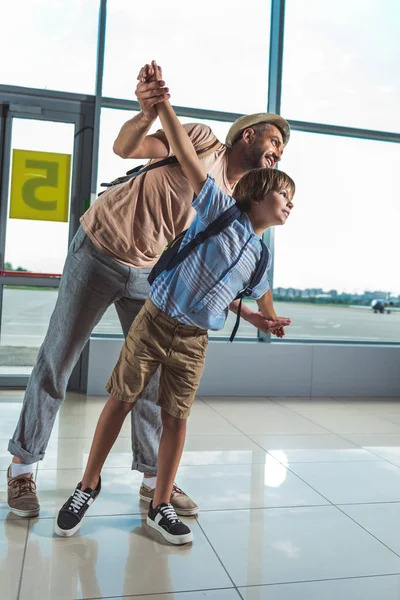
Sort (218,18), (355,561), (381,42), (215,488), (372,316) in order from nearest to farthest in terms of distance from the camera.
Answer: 1. (355,561)
2. (215,488)
3. (218,18)
4. (381,42)
5. (372,316)

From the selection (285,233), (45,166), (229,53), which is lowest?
(285,233)

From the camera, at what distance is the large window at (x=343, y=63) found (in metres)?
4.77

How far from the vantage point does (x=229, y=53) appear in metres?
4.67

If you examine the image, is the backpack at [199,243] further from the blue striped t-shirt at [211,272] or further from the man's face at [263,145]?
the man's face at [263,145]

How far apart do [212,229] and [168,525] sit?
2.97 ft

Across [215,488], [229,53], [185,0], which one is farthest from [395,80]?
[215,488]

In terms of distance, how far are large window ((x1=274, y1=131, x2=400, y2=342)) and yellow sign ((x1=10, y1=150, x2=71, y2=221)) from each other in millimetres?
1777

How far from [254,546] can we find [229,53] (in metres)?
4.04

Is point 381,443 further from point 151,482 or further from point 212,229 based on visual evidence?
point 212,229

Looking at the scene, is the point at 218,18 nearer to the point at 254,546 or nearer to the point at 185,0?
the point at 185,0

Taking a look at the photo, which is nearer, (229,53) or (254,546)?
(254,546)

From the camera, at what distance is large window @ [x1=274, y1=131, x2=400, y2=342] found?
4859mm

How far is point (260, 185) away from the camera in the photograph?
64.3 inches

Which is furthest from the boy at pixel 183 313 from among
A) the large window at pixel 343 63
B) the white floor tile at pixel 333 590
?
the large window at pixel 343 63
